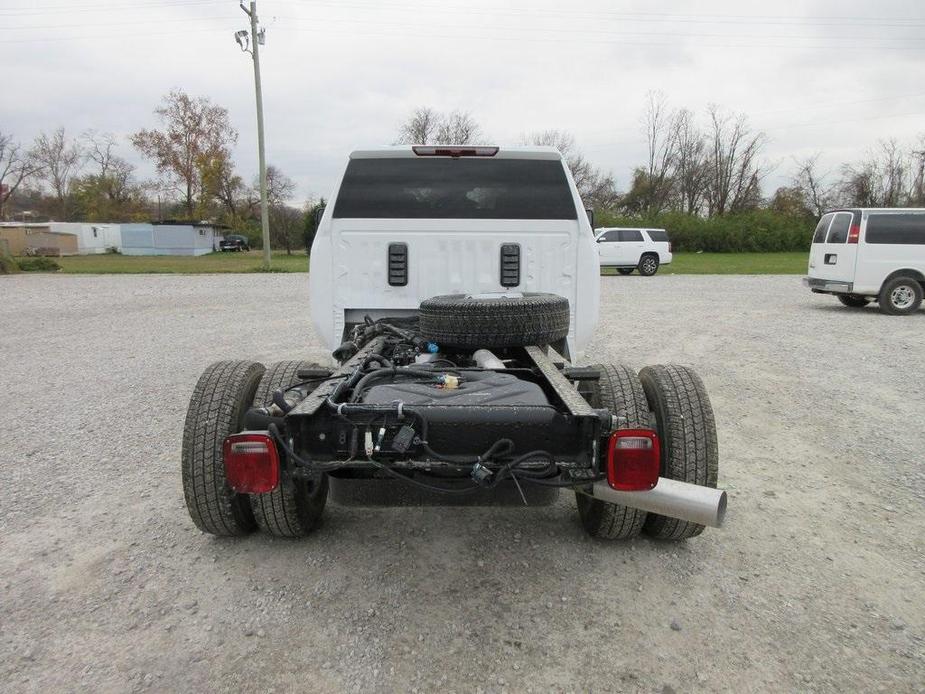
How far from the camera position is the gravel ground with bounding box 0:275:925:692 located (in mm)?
2285

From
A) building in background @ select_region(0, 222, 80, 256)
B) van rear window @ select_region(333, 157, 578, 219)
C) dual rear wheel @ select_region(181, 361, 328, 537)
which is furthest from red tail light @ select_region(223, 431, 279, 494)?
building in background @ select_region(0, 222, 80, 256)

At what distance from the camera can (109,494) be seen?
12.5 ft

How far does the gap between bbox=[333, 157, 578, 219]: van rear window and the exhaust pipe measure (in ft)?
8.79

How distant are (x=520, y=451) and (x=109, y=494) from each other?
9.24 ft

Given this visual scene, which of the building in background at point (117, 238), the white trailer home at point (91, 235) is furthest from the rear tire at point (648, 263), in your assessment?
the white trailer home at point (91, 235)

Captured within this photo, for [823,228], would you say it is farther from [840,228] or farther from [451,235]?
[451,235]

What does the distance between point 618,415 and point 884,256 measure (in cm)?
1196

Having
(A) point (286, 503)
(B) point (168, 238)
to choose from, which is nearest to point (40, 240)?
(B) point (168, 238)

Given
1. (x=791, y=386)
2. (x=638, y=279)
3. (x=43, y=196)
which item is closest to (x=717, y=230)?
(x=638, y=279)

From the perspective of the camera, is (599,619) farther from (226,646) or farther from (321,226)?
(321,226)

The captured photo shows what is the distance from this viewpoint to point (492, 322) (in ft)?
11.2

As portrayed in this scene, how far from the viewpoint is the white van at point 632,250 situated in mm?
24578

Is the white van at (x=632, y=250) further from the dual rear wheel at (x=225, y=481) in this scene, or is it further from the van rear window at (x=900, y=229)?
the dual rear wheel at (x=225, y=481)

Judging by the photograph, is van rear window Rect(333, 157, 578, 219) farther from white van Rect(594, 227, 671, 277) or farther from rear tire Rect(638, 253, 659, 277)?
rear tire Rect(638, 253, 659, 277)
